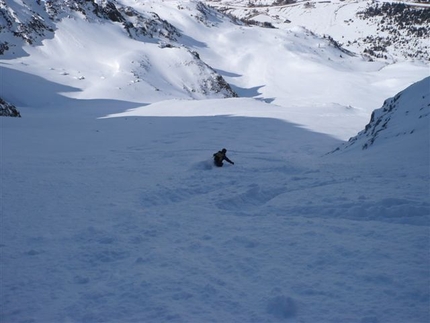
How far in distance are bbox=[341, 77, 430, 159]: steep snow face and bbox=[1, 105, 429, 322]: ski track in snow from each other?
132 centimetres

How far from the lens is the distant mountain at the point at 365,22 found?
11612 centimetres

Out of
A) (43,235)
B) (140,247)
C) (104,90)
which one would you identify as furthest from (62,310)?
(104,90)

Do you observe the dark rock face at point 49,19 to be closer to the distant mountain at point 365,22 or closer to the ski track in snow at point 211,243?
the ski track in snow at point 211,243

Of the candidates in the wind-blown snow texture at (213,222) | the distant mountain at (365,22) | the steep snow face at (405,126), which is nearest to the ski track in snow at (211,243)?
the wind-blown snow texture at (213,222)

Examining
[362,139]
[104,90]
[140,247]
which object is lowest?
[140,247]

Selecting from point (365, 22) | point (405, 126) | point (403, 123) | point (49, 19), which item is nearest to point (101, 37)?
point (49, 19)

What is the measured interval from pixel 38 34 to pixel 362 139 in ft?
136

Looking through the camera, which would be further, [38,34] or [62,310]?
[38,34]

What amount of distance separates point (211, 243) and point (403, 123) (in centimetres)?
998

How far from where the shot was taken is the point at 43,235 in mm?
5328

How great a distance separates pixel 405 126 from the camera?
11.7 m

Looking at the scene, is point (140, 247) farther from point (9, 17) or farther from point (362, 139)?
point (9, 17)

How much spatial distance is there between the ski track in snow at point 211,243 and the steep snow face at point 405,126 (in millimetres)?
1324

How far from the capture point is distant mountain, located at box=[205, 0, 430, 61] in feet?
381
